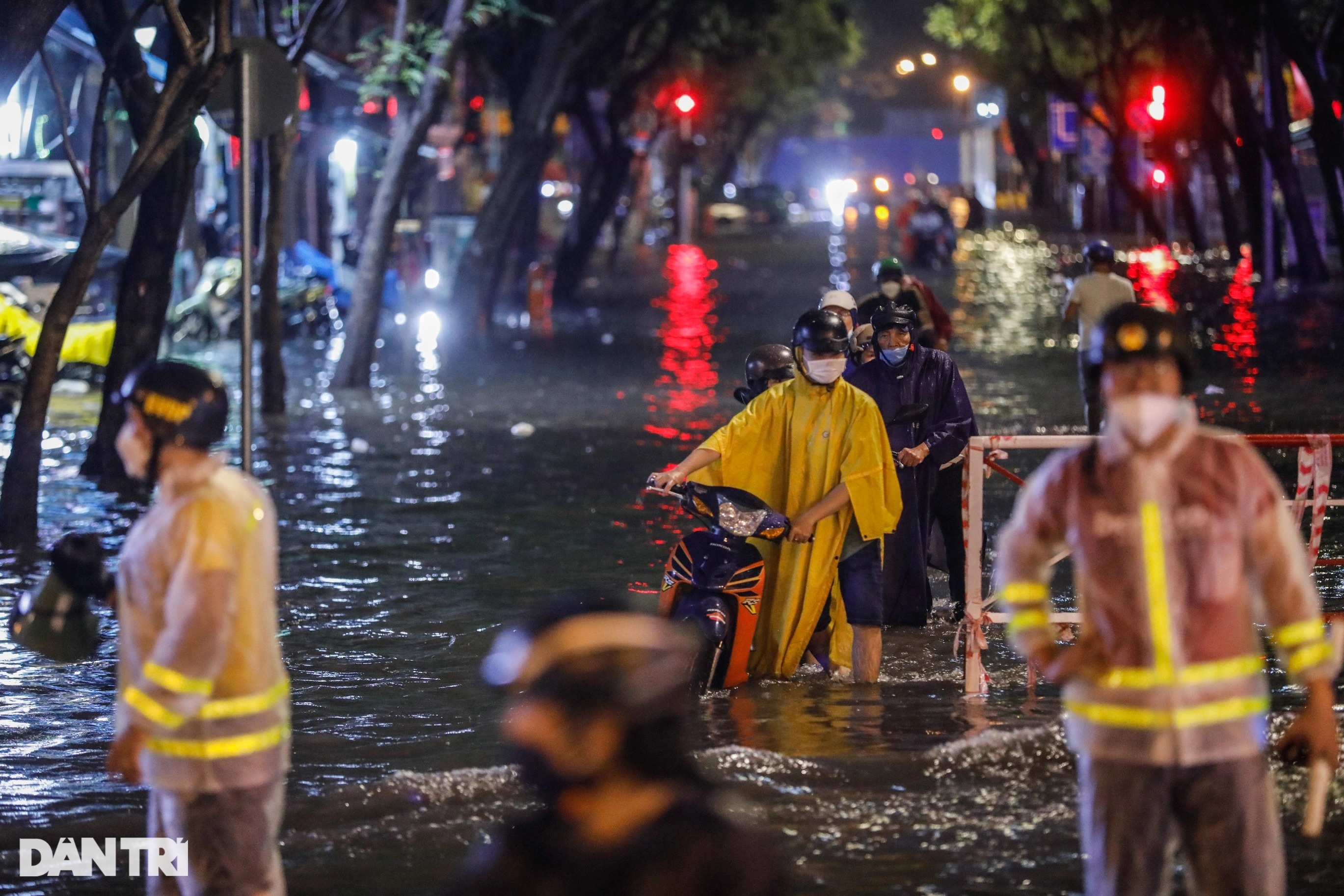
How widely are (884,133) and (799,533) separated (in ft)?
473

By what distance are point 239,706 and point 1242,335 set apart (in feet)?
69.2

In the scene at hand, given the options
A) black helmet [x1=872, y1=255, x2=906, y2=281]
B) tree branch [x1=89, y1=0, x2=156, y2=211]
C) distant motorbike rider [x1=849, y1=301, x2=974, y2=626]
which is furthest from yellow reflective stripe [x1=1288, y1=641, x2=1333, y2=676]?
tree branch [x1=89, y1=0, x2=156, y2=211]

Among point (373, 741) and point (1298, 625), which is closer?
point (1298, 625)

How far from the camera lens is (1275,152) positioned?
32406mm

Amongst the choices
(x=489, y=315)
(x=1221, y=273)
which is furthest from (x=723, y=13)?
(x=1221, y=273)

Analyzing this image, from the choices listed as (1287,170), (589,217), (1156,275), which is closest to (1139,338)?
(1287,170)

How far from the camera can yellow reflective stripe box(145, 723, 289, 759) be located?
4047 millimetres

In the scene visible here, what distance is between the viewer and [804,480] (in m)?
7.52

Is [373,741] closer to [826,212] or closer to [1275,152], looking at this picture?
[1275,152]

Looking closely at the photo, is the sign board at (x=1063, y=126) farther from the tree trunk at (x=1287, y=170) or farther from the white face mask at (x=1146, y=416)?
the white face mask at (x=1146, y=416)

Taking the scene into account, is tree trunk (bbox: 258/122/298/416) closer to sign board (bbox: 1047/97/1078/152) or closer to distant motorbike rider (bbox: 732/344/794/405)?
distant motorbike rider (bbox: 732/344/794/405)

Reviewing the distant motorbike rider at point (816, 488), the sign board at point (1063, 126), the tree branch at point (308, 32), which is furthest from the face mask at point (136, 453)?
the sign board at point (1063, 126)

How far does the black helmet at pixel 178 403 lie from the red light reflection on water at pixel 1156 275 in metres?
19.7

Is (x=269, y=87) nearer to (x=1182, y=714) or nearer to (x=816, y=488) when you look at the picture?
(x=816, y=488)
